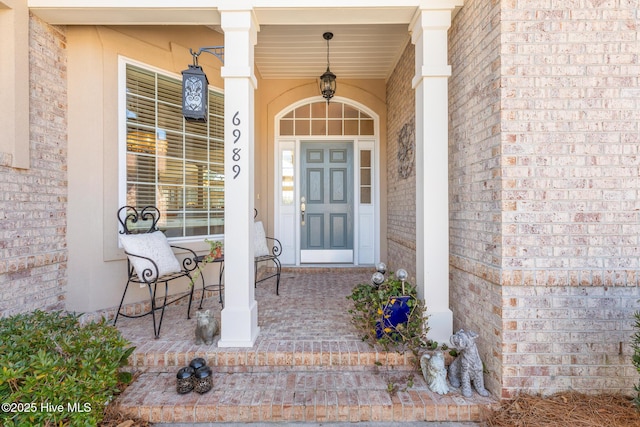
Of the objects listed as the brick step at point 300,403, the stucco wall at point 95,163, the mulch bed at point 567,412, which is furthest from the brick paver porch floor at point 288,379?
the stucco wall at point 95,163

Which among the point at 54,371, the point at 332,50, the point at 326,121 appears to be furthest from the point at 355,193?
the point at 54,371

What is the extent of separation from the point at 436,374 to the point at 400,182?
8.31 ft

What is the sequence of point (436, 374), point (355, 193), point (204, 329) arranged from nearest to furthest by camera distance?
point (436, 374) → point (204, 329) → point (355, 193)

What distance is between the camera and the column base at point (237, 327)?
7.67 ft

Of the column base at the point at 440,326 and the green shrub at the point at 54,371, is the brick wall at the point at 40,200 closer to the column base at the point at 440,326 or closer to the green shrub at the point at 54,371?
the green shrub at the point at 54,371

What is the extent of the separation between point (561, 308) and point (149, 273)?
2.91m

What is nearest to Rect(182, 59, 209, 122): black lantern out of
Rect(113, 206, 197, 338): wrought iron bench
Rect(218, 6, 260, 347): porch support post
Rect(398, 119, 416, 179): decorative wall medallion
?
Rect(218, 6, 260, 347): porch support post

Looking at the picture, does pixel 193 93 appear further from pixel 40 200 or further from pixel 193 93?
pixel 40 200

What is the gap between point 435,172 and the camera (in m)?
2.42

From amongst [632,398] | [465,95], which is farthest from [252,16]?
[632,398]

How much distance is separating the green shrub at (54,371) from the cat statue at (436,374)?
1.85 m

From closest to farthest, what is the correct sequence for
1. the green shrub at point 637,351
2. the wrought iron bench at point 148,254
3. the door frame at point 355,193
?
the green shrub at point 637,351, the wrought iron bench at point 148,254, the door frame at point 355,193

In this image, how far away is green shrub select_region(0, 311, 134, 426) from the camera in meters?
1.53

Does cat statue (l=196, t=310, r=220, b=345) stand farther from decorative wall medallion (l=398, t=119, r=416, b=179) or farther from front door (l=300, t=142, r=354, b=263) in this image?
front door (l=300, t=142, r=354, b=263)
